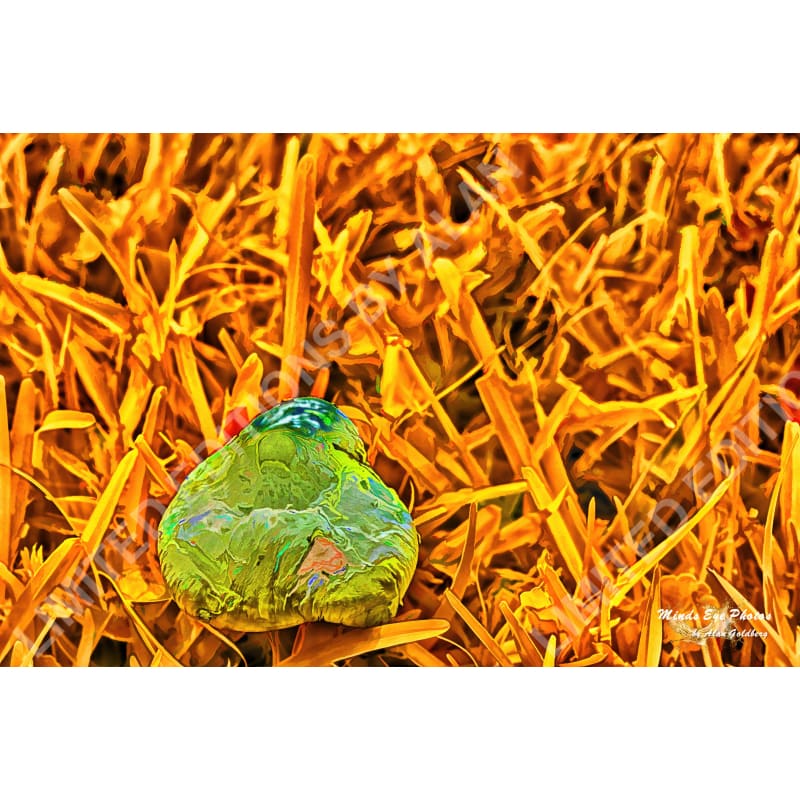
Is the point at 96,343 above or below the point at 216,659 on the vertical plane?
above

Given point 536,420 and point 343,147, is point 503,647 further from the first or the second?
point 343,147

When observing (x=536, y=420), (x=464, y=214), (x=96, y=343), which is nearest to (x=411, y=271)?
(x=464, y=214)

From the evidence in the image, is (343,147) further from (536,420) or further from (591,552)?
(591,552)

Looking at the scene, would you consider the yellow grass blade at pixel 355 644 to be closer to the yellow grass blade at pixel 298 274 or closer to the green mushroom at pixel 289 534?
the green mushroom at pixel 289 534

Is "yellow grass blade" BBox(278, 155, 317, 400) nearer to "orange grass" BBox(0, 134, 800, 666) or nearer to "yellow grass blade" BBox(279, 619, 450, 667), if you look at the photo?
"orange grass" BBox(0, 134, 800, 666)

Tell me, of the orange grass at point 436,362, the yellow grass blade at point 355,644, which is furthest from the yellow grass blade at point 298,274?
the yellow grass blade at point 355,644

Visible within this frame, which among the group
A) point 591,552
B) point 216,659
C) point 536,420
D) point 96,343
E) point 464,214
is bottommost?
point 216,659

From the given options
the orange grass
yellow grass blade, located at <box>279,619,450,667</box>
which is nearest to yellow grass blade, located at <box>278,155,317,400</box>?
the orange grass

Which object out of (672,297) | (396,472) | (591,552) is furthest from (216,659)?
(672,297)
